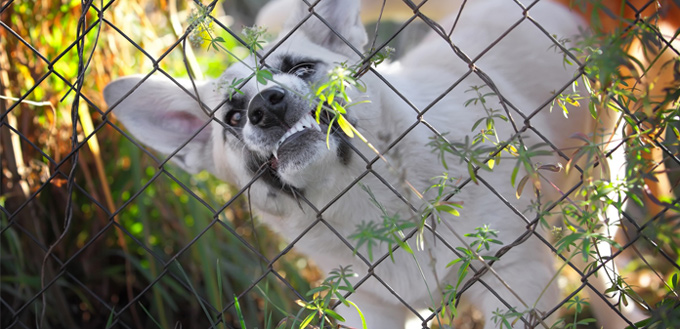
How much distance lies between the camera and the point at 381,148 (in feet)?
7.10

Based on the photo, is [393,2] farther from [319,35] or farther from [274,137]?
[274,137]

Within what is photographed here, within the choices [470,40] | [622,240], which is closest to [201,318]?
[470,40]

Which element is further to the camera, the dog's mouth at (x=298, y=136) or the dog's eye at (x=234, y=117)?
the dog's eye at (x=234, y=117)

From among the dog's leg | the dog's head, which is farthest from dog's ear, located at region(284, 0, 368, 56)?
the dog's leg

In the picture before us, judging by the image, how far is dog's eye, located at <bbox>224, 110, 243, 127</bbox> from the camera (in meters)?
2.14

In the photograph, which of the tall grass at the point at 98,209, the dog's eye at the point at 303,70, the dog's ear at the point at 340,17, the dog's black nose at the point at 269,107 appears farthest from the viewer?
the tall grass at the point at 98,209

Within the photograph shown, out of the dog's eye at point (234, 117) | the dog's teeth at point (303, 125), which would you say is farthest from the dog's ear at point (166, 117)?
the dog's teeth at point (303, 125)

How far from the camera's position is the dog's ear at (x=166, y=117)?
2.31m

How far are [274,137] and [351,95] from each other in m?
0.29

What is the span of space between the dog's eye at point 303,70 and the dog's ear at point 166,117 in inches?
16.2

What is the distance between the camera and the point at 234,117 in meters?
2.16

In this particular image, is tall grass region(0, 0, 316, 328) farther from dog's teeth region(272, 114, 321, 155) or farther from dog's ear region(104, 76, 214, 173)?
dog's teeth region(272, 114, 321, 155)

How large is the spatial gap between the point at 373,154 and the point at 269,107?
477 millimetres

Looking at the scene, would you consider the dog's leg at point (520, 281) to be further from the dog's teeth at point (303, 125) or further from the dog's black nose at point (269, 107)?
the dog's black nose at point (269, 107)
